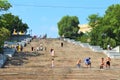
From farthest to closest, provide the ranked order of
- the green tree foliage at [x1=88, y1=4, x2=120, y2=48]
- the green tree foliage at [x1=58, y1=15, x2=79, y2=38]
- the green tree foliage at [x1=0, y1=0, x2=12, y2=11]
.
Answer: the green tree foliage at [x1=58, y1=15, x2=79, y2=38]
the green tree foliage at [x1=88, y1=4, x2=120, y2=48]
the green tree foliage at [x1=0, y1=0, x2=12, y2=11]

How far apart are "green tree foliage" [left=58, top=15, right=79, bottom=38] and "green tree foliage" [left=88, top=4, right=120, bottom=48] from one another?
29.4 metres

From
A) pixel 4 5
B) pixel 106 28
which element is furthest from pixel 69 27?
pixel 4 5

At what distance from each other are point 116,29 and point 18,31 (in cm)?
4629

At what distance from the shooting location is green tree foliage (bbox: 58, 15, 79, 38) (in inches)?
4316

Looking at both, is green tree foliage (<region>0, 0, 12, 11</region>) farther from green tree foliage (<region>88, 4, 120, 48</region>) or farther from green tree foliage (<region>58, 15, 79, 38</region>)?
green tree foliage (<region>58, 15, 79, 38</region>)

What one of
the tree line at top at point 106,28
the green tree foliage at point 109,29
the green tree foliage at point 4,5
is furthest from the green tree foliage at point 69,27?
the green tree foliage at point 4,5

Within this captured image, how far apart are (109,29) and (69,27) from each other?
38841mm

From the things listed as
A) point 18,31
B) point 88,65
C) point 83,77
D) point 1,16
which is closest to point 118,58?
point 88,65

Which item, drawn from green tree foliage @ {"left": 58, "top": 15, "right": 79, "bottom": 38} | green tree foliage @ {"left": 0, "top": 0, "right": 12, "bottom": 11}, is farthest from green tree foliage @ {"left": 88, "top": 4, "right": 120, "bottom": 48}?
green tree foliage @ {"left": 58, "top": 15, "right": 79, "bottom": 38}

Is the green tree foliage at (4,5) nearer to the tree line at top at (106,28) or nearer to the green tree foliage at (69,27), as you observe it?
the tree line at top at (106,28)

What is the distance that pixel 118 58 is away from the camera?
163 feet

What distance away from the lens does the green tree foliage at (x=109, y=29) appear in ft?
232

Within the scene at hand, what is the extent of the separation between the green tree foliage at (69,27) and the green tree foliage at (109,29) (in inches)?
1158

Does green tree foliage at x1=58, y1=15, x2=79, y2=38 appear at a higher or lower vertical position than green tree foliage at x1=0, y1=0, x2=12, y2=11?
higher
